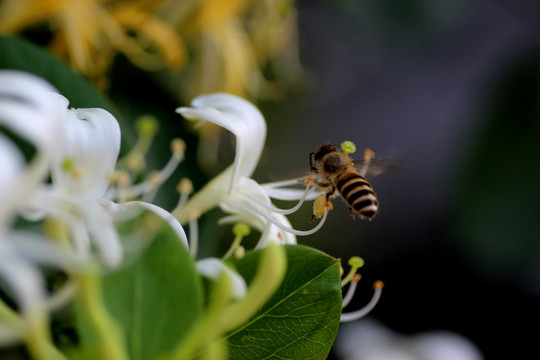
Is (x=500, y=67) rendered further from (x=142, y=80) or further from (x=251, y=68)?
(x=142, y=80)

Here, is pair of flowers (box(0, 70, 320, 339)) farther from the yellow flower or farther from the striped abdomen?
the yellow flower

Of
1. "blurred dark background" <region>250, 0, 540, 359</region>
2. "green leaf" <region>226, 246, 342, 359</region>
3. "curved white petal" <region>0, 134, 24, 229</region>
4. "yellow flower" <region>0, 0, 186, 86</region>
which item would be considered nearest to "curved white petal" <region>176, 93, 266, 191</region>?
"green leaf" <region>226, 246, 342, 359</region>

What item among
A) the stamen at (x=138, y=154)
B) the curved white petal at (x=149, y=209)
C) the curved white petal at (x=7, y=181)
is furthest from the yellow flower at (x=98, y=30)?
the curved white petal at (x=7, y=181)

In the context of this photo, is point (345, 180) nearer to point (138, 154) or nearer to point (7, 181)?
point (138, 154)

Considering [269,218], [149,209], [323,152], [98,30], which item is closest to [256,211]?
[269,218]

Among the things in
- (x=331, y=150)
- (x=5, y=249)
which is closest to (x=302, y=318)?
(x=5, y=249)
